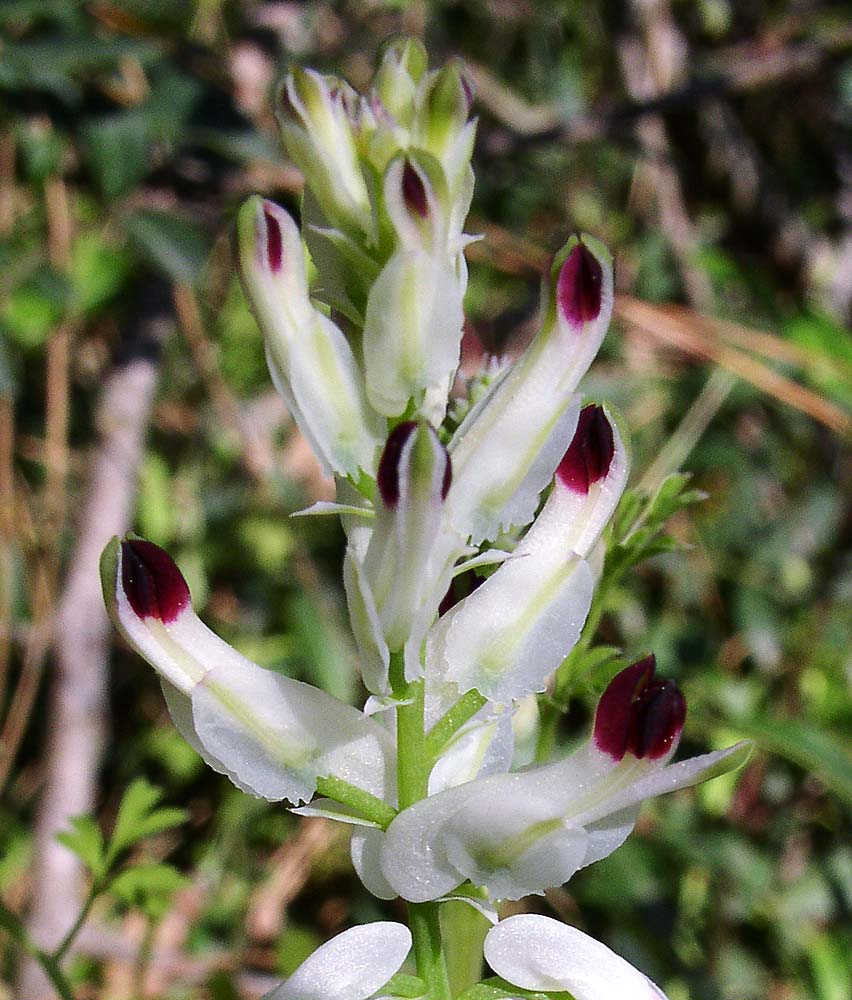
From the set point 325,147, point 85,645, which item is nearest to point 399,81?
point 325,147

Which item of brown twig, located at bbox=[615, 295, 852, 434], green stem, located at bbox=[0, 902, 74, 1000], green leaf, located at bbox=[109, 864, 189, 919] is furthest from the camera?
brown twig, located at bbox=[615, 295, 852, 434]

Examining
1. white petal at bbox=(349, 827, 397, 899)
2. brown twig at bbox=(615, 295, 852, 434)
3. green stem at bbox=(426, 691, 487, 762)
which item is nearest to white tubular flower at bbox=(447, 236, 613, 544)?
green stem at bbox=(426, 691, 487, 762)

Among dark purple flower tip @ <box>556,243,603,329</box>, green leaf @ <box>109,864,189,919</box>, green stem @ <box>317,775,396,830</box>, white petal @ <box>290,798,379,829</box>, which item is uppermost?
dark purple flower tip @ <box>556,243,603,329</box>

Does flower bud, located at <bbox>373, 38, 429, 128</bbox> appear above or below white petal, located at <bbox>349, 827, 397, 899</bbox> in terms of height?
above

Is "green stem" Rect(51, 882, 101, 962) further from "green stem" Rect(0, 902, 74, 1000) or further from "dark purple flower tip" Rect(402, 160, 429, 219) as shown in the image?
"dark purple flower tip" Rect(402, 160, 429, 219)

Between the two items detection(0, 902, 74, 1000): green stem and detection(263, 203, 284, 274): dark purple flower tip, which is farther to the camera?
detection(0, 902, 74, 1000): green stem

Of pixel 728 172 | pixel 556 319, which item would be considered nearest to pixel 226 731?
pixel 556 319

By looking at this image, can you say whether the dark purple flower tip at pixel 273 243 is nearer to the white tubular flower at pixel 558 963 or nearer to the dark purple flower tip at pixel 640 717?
the dark purple flower tip at pixel 640 717

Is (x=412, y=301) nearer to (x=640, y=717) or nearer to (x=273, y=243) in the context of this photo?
(x=273, y=243)
